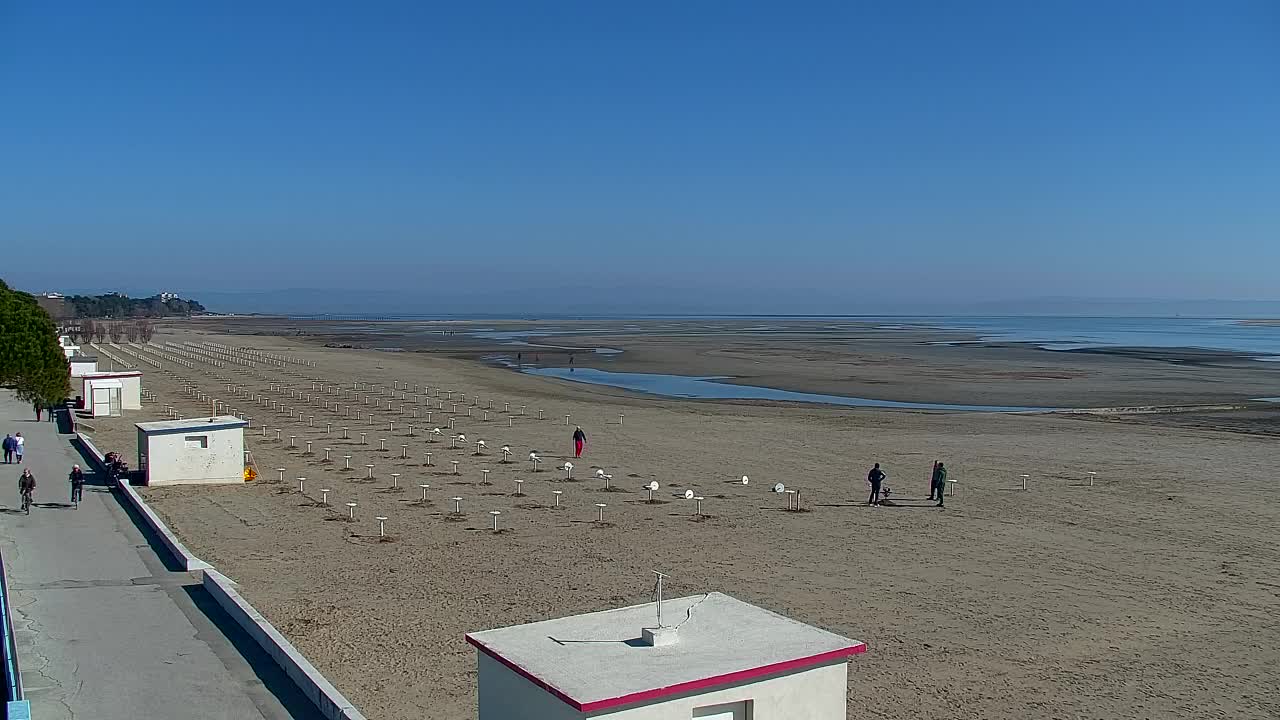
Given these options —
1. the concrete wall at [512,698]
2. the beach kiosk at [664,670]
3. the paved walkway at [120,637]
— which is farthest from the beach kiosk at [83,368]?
the beach kiosk at [664,670]

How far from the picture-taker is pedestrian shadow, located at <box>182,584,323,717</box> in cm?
1007

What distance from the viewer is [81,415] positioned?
37219 mm

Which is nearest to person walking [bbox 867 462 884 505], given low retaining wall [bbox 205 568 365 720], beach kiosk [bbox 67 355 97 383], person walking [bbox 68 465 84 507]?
low retaining wall [bbox 205 568 365 720]

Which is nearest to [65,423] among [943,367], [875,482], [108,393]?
[108,393]

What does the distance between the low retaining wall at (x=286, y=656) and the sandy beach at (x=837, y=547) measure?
2.40ft

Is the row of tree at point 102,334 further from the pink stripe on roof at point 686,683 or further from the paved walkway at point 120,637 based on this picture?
the pink stripe on roof at point 686,683

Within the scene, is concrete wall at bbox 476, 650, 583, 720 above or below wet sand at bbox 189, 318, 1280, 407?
above

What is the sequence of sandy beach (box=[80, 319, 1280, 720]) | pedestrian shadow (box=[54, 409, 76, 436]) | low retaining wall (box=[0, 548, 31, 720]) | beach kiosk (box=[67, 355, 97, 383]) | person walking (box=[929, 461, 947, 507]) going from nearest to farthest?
low retaining wall (box=[0, 548, 31, 720]) → sandy beach (box=[80, 319, 1280, 720]) → person walking (box=[929, 461, 947, 507]) → pedestrian shadow (box=[54, 409, 76, 436]) → beach kiosk (box=[67, 355, 97, 383])

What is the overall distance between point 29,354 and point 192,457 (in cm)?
977

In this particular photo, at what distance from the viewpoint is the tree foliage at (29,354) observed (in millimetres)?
28828

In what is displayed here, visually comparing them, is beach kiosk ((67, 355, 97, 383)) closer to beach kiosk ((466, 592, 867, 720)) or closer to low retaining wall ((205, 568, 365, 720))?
low retaining wall ((205, 568, 365, 720))

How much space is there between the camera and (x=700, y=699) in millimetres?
7152

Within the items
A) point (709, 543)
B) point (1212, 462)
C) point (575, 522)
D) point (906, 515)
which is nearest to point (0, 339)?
point (575, 522)

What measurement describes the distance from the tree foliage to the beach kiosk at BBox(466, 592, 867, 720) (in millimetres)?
26398
